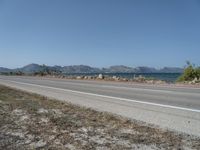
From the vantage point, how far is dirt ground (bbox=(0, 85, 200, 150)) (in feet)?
18.9

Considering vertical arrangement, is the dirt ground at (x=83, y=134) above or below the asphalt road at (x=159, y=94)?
below

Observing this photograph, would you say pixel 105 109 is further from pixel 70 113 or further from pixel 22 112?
pixel 22 112

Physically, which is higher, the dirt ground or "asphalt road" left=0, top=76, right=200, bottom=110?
"asphalt road" left=0, top=76, right=200, bottom=110

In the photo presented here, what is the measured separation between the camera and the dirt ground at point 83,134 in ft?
18.9

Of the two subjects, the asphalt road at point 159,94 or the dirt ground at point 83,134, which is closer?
the dirt ground at point 83,134

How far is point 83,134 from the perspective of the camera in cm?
662

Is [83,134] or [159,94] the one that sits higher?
[159,94]

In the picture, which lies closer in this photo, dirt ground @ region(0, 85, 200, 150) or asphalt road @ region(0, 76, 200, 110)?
dirt ground @ region(0, 85, 200, 150)

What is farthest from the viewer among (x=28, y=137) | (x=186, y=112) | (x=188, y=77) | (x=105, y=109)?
(x=188, y=77)

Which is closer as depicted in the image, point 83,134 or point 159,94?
point 83,134

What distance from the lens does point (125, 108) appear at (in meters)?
10.7

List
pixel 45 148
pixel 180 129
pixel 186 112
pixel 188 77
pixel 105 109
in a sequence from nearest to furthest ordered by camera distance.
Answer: pixel 45 148 → pixel 180 129 → pixel 186 112 → pixel 105 109 → pixel 188 77

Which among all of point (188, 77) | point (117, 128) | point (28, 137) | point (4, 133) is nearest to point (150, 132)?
point (117, 128)

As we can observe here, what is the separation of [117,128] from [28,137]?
7.16ft
